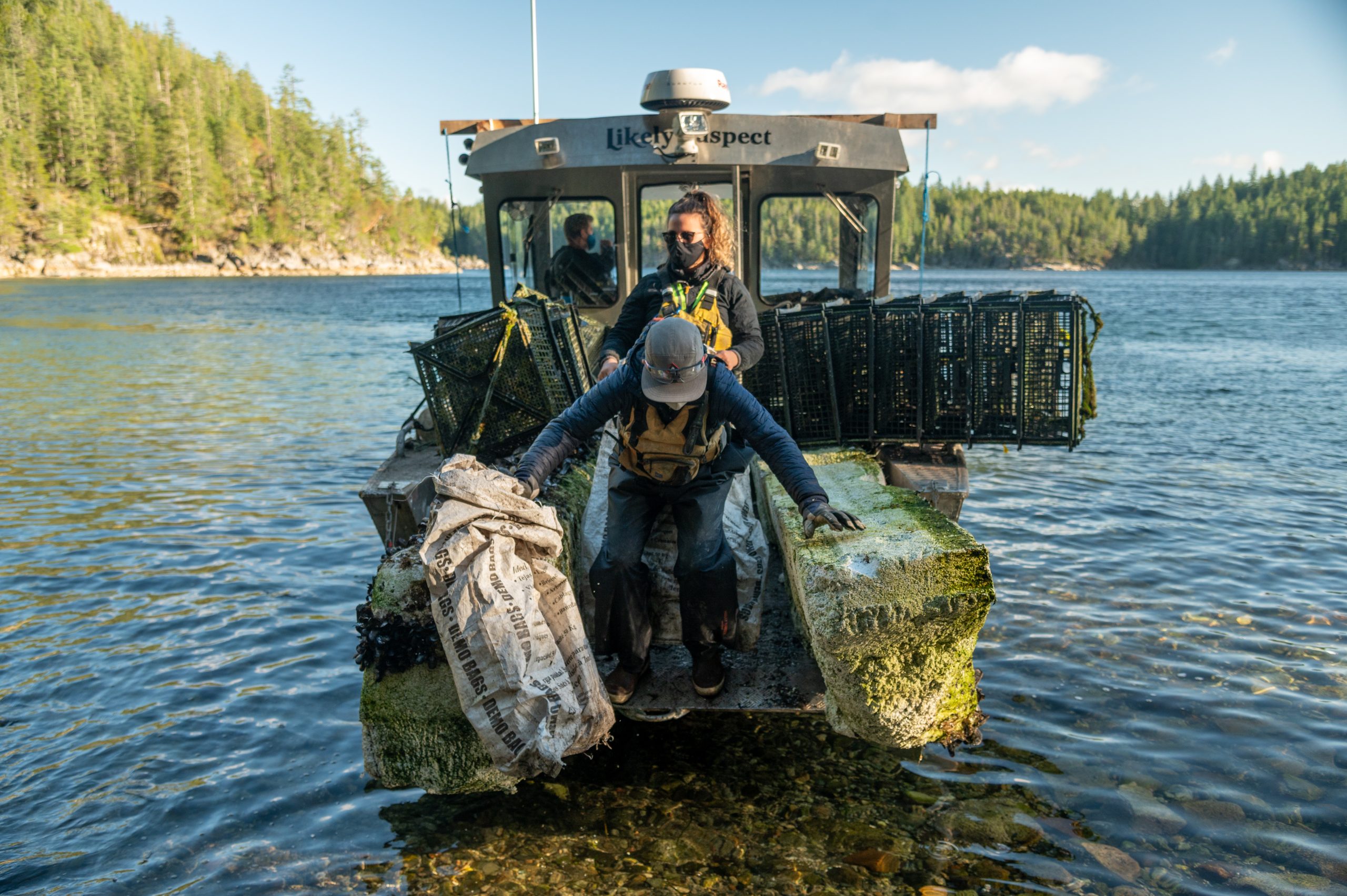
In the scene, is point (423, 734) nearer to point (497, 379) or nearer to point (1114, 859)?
point (497, 379)

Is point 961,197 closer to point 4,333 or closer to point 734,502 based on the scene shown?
point 4,333

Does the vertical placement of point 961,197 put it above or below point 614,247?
above

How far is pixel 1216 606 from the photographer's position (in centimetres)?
726

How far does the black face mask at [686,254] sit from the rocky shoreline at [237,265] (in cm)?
7699

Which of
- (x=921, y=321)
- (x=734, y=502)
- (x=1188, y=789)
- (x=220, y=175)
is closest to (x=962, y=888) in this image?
(x=1188, y=789)

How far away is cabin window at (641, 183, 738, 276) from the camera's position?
8.49 meters

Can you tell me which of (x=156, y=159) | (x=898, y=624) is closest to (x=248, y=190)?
(x=156, y=159)

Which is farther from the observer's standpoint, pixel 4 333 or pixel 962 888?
pixel 4 333

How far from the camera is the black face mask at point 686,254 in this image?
207 inches

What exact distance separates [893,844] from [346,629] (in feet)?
15.0

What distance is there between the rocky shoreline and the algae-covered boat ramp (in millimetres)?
73735

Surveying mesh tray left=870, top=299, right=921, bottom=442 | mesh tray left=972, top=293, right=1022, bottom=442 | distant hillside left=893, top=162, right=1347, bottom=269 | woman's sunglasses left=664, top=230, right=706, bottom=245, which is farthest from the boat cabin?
distant hillside left=893, top=162, right=1347, bottom=269

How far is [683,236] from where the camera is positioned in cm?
A: 525

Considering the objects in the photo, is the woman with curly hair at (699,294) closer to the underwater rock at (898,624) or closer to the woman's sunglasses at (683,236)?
the woman's sunglasses at (683,236)
